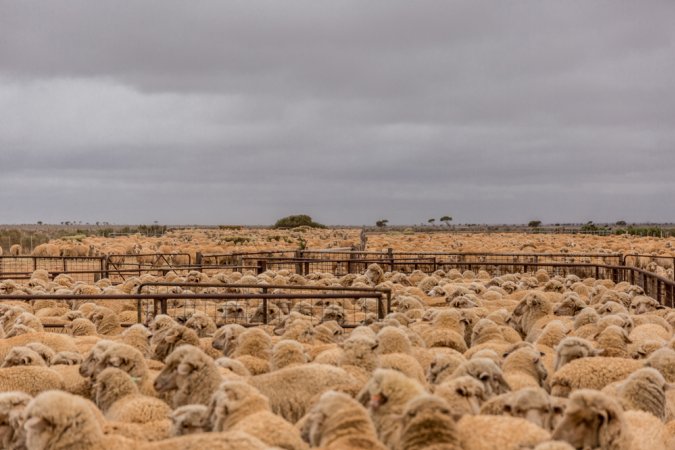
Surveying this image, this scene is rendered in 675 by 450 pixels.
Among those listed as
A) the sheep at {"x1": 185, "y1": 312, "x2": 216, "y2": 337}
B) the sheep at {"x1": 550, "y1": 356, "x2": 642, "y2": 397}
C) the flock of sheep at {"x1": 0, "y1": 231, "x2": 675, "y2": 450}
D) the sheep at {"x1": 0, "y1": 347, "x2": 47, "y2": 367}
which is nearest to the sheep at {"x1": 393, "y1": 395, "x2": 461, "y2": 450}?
the flock of sheep at {"x1": 0, "y1": 231, "x2": 675, "y2": 450}

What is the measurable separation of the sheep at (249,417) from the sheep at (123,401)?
2.50 ft

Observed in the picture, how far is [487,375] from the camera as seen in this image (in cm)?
563

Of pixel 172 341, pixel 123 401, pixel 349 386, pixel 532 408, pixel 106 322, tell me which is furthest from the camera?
pixel 106 322

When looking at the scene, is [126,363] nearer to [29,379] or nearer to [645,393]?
[29,379]

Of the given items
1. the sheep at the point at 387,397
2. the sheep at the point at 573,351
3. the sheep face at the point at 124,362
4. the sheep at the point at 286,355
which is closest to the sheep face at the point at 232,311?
the sheep at the point at 286,355

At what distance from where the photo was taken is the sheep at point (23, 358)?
272 inches

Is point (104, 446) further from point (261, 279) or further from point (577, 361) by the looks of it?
point (261, 279)

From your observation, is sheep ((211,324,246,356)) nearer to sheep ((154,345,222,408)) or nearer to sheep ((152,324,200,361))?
sheep ((152,324,200,361))

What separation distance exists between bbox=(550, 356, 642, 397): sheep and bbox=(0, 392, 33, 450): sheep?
422cm

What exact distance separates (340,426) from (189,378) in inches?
76.8

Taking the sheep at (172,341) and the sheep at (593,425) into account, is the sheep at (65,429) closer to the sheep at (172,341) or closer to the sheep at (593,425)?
the sheep at (593,425)

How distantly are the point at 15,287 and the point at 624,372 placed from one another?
11.9 meters

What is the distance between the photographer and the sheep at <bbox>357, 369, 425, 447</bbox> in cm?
463

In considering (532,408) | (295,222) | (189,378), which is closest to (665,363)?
(532,408)
